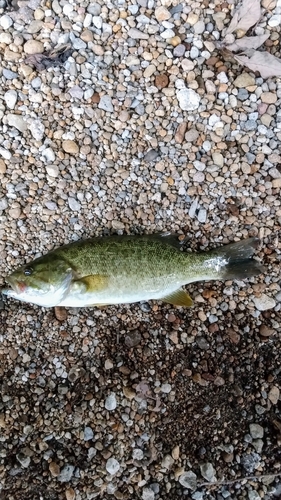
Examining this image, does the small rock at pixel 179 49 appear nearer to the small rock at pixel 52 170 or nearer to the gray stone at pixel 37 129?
the gray stone at pixel 37 129

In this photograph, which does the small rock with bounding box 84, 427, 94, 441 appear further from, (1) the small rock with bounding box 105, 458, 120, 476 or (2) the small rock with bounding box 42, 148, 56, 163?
(2) the small rock with bounding box 42, 148, 56, 163

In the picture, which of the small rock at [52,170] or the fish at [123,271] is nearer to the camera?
the fish at [123,271]

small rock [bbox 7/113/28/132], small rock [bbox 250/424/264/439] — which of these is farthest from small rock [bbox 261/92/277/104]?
small rock [bbox 250/424/264/439]

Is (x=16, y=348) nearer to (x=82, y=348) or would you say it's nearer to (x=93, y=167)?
(x=82, y=348)

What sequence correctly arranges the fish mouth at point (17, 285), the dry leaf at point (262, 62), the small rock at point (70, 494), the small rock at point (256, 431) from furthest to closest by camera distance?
the dry leaf at point (262, 62) < the small rock at point (256, 431) < the small rock at point (70, 494) < the fish mouth at point (17, 285)

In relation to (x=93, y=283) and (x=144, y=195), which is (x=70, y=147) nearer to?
(x=144, y=195)

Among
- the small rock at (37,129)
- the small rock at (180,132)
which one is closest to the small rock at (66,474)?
the small rock at (37,129)

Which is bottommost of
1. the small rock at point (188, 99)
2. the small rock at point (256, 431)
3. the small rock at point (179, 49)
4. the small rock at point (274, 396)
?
the small rock at point (256, 431)
